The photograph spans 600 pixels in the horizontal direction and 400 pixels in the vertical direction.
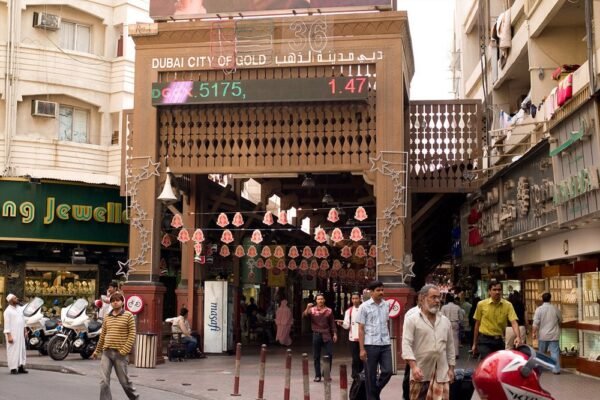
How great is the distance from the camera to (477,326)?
12.7 metres

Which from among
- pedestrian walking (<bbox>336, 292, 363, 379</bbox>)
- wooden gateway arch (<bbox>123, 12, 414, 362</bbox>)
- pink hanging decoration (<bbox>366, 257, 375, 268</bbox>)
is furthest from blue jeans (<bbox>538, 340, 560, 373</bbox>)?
pink hanging decoration (<bbox>366, 257, 375, 268</bbox>)

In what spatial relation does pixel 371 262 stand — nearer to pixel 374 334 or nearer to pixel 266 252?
pixel 266 252

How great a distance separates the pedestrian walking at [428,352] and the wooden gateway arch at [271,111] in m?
10.2

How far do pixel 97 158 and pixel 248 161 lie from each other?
33.1 ft

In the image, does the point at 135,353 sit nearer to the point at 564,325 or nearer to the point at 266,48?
the point at 266,48

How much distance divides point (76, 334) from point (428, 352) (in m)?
14.5

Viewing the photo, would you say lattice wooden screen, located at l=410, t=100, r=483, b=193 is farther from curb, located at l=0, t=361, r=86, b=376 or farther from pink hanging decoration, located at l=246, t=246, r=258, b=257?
curb, located at l=0, t=361, r=86, b=376

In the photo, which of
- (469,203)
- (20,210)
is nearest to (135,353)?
(20,210)

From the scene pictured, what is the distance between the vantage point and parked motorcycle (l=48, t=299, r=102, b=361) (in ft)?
68.2

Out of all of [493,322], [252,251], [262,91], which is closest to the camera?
[493,322]

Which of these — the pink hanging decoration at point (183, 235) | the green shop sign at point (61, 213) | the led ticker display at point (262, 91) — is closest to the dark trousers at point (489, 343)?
the led ticker display at point (262, 91)

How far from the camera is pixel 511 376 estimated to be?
16.5 ft

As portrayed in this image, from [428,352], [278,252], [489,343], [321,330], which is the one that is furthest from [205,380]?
[278,252]

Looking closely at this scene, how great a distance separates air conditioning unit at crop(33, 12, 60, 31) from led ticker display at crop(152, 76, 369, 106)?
9.24 meters
